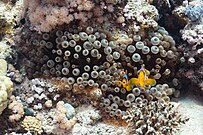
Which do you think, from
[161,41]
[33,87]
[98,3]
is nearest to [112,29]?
[98,3]

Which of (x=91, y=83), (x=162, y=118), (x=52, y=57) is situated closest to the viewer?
(x=162, y=118)

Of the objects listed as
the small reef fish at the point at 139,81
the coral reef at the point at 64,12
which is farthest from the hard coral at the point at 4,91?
the small reef fish at the point at 139,81

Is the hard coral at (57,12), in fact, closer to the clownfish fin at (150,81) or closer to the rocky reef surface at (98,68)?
the rocky reef surface at (98,68)

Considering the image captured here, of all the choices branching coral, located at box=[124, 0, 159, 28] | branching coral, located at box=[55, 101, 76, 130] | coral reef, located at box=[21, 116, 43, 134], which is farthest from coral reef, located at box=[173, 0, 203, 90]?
coral reef, located at box=[21, 116, 43, 134]

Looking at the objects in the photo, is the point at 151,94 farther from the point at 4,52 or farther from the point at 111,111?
the point at 4,52

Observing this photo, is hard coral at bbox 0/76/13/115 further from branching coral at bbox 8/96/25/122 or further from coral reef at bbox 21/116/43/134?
coral reef at bbox 21/116/43/134

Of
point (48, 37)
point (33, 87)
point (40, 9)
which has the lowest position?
point (33, 87)

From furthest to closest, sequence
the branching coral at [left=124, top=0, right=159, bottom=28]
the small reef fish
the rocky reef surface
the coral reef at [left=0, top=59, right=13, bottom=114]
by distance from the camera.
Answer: the branching coral at [left=124, top=0, right=159, bottom=28] → the rocky reef surface → the small reef fish → the coral reef at [left=0, top=59, right=13, bottom=114]

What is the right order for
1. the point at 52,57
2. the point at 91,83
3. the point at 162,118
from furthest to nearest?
the point at 52,57 < the point at 91,83 < the point at 162,118
